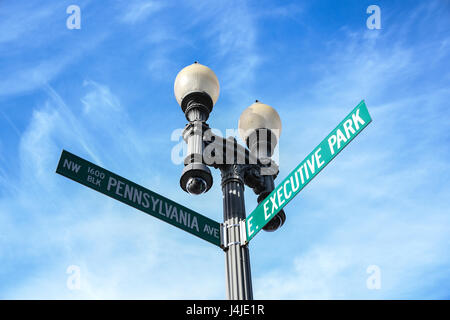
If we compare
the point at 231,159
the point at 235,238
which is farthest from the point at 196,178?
the point at 235,238

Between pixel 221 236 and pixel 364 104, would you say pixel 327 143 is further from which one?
pixel 221 236

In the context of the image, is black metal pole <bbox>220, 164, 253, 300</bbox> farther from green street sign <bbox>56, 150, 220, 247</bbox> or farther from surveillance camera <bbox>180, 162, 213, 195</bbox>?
surveillance camera <bbox>180, 162, 213, 195</bbox>

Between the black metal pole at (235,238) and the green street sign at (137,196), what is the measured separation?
0.57 ft

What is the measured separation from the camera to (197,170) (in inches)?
229

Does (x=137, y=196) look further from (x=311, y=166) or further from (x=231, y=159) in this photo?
(x=311, y=166)

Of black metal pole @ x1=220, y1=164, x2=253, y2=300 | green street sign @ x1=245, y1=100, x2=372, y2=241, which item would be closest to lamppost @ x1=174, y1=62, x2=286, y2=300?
black metal pole @ x1=220, y1=164, x2=253, y2=300

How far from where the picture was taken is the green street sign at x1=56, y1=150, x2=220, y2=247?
5191mm

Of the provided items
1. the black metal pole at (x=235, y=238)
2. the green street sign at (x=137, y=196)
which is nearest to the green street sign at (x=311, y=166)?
the black metal pole at (x=235, y=238)

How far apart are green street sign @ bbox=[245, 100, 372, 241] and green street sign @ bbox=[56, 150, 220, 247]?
0.49 metres

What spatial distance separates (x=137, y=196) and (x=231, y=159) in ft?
4.59

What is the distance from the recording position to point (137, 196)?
5.45 m

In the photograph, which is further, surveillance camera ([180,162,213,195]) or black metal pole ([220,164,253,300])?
surveillance camera ([180,162,213,195])

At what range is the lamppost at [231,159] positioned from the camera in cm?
562

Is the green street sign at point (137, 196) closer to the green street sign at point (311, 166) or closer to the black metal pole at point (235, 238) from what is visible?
the black metal pole at point (235, 238)
